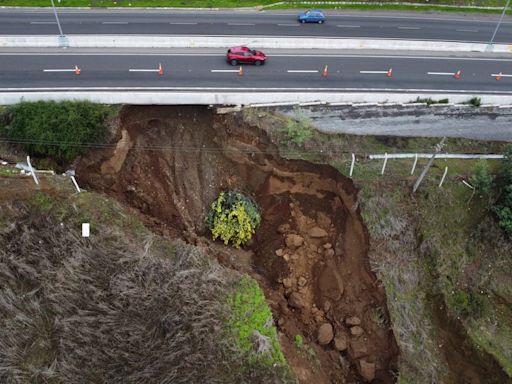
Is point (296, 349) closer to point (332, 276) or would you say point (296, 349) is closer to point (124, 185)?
point (332, 276)

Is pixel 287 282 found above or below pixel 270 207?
below

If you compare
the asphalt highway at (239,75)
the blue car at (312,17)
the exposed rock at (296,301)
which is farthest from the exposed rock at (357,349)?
the blue car at (312,17)

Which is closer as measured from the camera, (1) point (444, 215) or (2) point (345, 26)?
(1) point (444, 215)

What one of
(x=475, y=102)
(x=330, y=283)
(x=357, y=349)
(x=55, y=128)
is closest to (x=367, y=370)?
(x=357, y=349)

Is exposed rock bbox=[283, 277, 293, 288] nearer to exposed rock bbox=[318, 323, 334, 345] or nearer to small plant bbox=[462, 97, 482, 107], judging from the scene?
exposed rock bbox=[318, 323, 334, 345]

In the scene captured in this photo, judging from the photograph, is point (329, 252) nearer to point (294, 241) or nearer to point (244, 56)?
point (294, 241)

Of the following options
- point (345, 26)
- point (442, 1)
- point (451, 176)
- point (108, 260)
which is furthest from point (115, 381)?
point (442, 1)
